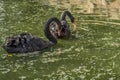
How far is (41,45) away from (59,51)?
836mm

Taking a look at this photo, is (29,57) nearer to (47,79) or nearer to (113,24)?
(47,79)

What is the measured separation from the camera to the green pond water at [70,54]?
12.6m

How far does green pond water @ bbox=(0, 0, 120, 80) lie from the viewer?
12.6 m

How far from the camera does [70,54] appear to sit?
14.6 metres

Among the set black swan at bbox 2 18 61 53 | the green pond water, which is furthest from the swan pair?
the green pond water

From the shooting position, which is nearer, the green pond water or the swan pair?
the green pond water

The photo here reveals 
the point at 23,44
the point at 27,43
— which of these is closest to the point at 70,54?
the point at 27,43

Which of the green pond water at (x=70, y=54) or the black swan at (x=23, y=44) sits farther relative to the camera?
the black swan at (x=23, y=44)

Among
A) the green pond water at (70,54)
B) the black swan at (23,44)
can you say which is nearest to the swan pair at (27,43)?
the black swan at (23,44)

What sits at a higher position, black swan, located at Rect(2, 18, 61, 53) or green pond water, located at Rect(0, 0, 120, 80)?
black swan, located at Rect(2, 18, 61, 53)

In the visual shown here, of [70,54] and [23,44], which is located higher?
[23,44]

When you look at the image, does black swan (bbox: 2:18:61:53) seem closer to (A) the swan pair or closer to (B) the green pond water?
(A) the swan pair

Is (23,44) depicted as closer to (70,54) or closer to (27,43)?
(27,43)

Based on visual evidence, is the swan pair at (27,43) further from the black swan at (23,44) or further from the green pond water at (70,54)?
the green pond water at (70,54)
